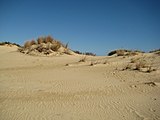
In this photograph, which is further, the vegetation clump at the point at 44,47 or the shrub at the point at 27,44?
the shrub at the point at 27,44

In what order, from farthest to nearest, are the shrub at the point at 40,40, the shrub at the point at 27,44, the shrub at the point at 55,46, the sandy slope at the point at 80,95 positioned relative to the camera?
the shrub at the point at 40,40 → the shrub at the point at 27,44 → the shrub at the point at 55,46 → the sandy slope at the point at 80,95

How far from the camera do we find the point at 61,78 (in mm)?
6098

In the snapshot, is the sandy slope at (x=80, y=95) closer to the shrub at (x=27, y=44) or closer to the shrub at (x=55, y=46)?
the shrub at (x=55, y=46)

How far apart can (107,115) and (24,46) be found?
10.4 metres

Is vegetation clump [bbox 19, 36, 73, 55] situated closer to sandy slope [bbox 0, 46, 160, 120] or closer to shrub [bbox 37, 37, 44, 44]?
shrub [bbox 37, 37, 44, 44]

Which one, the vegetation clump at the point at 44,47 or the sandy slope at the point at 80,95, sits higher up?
the vegetation clump at the point at 44,47

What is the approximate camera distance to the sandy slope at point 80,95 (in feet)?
11.6

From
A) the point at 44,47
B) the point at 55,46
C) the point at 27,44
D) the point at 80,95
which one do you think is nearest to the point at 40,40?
the point at 27,44

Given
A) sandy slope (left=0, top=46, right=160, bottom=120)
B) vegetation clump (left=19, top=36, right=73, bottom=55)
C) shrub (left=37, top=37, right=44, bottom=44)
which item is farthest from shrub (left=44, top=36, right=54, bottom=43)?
sandy slope (left=0, top=46, right=160, bottom=120)

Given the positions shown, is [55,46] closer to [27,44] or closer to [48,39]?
[48,39]

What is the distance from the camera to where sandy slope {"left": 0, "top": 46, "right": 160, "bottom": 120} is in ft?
11.6

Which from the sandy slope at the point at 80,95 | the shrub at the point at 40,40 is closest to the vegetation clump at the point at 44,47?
the shrub at the point at 40,40

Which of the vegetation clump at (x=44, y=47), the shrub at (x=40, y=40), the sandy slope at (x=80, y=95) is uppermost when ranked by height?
the shrub at (x=40, y=40)

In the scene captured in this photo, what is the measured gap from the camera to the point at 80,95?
4.57 metres
